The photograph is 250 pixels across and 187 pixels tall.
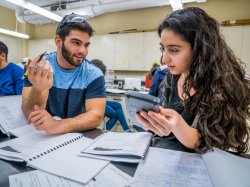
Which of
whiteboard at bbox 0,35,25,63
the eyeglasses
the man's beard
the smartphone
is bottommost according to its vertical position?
the smartphone

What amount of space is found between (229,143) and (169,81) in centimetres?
51

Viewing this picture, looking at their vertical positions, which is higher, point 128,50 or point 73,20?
point 128,50

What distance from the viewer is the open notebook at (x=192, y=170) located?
0.53 m

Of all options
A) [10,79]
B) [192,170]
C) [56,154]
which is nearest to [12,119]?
[56,154]

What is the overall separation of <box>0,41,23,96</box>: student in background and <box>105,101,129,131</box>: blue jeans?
1.22m

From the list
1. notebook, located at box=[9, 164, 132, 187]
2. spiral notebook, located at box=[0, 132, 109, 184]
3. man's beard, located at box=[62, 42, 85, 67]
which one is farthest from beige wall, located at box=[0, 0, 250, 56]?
notebook, located at box=[9, 164, 132, 187]

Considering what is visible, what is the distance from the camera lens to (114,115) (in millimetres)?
3029

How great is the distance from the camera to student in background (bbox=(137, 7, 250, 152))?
2.47 ft

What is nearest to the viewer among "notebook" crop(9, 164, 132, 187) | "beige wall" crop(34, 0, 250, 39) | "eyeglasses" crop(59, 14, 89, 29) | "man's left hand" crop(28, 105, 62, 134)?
"notebook" crop(9, 164, 132, 187)

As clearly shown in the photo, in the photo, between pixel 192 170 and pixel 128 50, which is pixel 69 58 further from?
pixel 128 50

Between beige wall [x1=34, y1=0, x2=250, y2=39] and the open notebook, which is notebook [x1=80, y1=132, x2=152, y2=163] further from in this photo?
beige wall [x1=34, y1=0, x2=250, y2=39]

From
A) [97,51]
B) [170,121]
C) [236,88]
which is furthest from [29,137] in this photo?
[97,51]

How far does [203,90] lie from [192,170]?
381mm

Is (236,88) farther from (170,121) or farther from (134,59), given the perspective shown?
(134,59)
